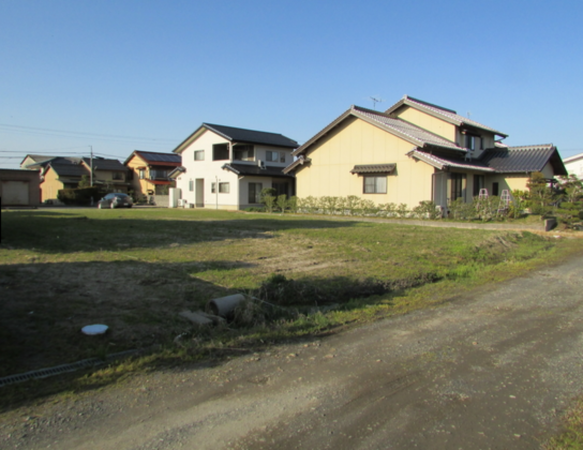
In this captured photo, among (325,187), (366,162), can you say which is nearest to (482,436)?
(366,162)

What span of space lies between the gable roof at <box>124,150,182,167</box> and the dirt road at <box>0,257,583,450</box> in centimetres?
5159

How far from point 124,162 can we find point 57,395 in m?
59.5

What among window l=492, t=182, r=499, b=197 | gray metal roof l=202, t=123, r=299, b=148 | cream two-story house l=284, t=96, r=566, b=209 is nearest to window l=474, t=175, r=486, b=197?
cream two-story house l=284, t=96, r=566, b=209

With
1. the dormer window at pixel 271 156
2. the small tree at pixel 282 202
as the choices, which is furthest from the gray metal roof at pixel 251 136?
the small tree at pixel 282 202

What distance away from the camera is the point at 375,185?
24734 millimetres

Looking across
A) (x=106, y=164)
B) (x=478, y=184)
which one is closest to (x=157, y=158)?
(x=106, y=164)

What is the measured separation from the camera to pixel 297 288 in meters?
6.85

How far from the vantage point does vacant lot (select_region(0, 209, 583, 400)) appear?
474cm

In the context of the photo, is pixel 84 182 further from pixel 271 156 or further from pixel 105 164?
pixel 271 156

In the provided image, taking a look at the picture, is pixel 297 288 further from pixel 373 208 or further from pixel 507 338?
pixel 373 208

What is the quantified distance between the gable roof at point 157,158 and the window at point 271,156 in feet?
74.3

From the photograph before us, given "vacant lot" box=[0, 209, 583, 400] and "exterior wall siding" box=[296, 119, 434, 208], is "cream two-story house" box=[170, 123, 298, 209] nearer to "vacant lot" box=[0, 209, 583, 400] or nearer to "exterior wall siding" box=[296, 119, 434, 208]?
"exterior wall siding" box=[296, 119, 434, 208]

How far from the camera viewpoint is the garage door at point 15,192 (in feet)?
113

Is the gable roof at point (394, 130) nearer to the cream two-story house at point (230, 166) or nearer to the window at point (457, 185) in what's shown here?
the window at point (457, 185)
